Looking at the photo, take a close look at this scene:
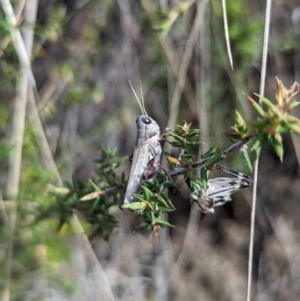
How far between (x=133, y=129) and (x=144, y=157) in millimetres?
1616

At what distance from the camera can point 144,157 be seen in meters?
1.06

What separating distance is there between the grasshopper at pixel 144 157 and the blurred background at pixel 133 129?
2.90 ft

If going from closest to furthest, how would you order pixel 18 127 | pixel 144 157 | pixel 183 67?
pixel 144 157, pixel 18 127, pixel 183 67

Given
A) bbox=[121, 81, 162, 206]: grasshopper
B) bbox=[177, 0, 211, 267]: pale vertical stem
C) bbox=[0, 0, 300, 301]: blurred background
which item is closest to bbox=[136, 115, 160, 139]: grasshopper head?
bbox=[121, 81, 162, 206]: grasshopper

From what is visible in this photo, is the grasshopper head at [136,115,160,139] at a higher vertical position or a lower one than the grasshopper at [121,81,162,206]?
higher

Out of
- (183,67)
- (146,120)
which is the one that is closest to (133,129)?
(183,67)

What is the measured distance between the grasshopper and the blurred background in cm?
88

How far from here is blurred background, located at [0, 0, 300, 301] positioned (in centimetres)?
206

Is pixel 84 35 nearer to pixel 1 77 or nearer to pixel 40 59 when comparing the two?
pixel 40 59

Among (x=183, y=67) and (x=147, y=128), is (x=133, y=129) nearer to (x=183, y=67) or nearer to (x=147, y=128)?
(x=183, y=67)

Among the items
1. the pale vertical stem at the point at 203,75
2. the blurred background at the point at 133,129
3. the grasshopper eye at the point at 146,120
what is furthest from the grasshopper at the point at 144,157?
the pale vertical stem at the point at 203,75

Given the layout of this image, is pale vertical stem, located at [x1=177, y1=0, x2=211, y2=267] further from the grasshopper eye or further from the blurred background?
the grasshopper eye

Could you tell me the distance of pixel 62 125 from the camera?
8.13 feet

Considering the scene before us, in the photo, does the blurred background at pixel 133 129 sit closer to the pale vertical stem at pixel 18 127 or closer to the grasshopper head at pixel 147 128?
the pale vertical stem at pixel 18 127
